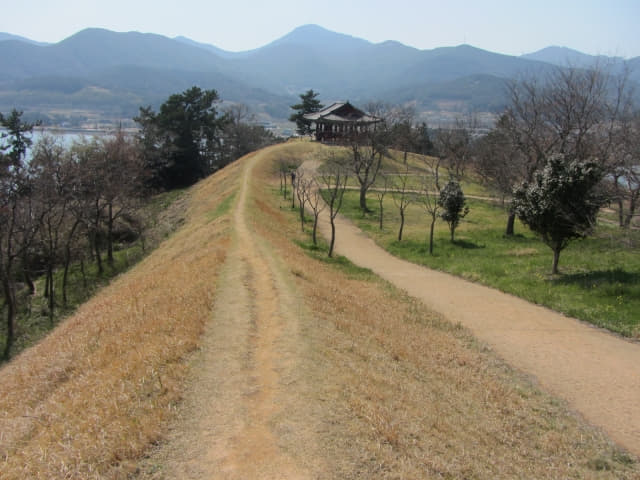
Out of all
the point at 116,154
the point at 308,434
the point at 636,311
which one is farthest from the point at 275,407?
the point at 116,154

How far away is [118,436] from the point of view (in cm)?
646

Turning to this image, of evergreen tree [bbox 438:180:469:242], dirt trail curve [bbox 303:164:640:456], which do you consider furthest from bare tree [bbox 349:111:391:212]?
dirt trail curve [bbox 303:164:640:456]

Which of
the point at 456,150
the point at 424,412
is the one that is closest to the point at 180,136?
the point at 456,150

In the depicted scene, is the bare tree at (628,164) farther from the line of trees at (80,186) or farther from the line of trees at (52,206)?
the line of trees at (80,186)

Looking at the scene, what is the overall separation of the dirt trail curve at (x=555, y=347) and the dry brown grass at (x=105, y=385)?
7.99 meters

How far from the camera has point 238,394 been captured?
7562mm

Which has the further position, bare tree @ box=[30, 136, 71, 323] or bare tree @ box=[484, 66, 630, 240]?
bare tree @ box=[484, 66, 630, 240]

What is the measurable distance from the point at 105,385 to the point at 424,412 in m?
5.53

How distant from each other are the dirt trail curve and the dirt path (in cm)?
613

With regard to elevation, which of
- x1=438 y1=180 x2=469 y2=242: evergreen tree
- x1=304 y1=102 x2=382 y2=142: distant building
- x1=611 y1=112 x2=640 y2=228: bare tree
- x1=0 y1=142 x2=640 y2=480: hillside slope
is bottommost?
x1=0 y1=142 x2=640 y2=480: hillside slope

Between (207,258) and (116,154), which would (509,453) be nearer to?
(207,258)

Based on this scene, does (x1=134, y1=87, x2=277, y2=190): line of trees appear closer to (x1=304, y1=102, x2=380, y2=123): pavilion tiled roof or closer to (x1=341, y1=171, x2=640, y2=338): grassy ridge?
(x1=304, y1=102, x2=380, y2=123): pavilion tiled roof

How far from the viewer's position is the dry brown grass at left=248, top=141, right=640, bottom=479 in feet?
21.0

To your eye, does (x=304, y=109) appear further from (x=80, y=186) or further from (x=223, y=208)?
(x=80, y=186)
